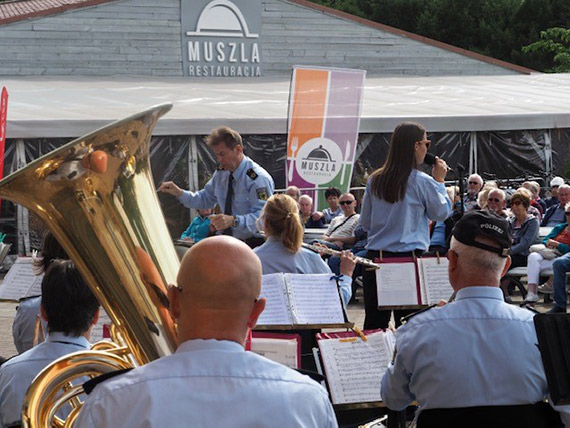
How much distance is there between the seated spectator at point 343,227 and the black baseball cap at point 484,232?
847 cm

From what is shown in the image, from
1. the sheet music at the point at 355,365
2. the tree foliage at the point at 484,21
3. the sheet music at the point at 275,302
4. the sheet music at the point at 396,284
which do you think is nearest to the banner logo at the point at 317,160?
the sheet music at the point at 396,284

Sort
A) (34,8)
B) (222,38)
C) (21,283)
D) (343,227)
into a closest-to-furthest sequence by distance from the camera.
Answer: (21,283) < (343,227) < (222,38) < (34,8)

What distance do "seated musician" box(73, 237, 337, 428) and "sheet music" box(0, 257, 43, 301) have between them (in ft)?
11.6

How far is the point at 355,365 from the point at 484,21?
33.3 metres

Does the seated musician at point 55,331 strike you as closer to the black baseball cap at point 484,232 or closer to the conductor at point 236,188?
the black baseball cap at point 484,232

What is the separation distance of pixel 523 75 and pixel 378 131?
9549 mm

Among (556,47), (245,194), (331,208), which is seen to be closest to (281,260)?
(245,194)

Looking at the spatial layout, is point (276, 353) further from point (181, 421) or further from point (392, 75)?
point (392, 75)

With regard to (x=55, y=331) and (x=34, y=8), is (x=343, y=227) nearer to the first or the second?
(x=55, y=331)

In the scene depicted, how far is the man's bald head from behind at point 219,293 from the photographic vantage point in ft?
7.23

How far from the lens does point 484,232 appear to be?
3.38 metres

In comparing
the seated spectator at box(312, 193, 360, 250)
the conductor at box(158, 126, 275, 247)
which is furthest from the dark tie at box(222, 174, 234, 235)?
the seated spectator at box(312, 193, 360, 250)

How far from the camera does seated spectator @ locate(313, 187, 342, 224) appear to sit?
13.3 metres

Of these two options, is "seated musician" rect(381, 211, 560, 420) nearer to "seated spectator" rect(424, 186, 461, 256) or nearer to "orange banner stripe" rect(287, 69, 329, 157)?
"seated spectator" rect(424, 186, 461, 256)
